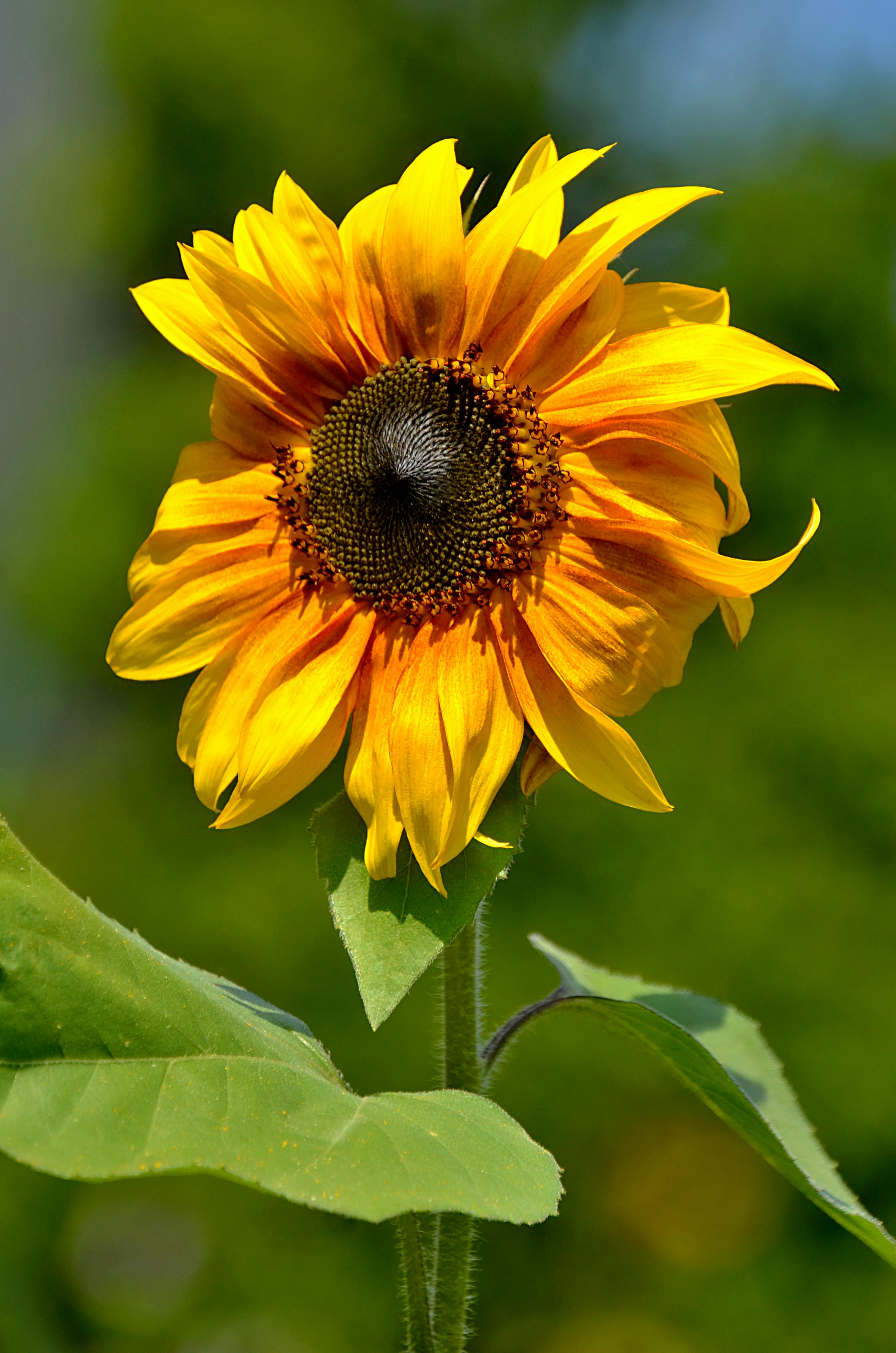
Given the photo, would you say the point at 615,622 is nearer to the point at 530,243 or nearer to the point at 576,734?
the point at 576,734

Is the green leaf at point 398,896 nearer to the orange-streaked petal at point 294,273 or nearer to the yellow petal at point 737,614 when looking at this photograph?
the yellow petal at point 737,614

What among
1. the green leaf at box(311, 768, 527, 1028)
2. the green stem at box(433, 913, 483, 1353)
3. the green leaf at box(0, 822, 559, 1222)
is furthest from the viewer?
the green stem at box(433, 913, 483, 1353)

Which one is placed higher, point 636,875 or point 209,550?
point 209,550

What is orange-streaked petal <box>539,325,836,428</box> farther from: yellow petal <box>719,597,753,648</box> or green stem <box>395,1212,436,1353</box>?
green stem <box>395,1212,436,1353</box>

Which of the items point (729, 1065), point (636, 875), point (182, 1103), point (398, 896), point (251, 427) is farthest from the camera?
point (636, 875)

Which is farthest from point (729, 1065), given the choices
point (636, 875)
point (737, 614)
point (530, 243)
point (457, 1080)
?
point (636, 875)

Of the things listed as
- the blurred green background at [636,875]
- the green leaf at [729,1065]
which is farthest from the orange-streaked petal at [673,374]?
the blurred green background at [636,875]

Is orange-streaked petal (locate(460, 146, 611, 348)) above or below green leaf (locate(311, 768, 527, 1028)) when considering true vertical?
above

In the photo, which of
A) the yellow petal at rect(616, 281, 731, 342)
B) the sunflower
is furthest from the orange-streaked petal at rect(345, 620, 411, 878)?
the yellow petal at rect(616, 281, 731, 342)
